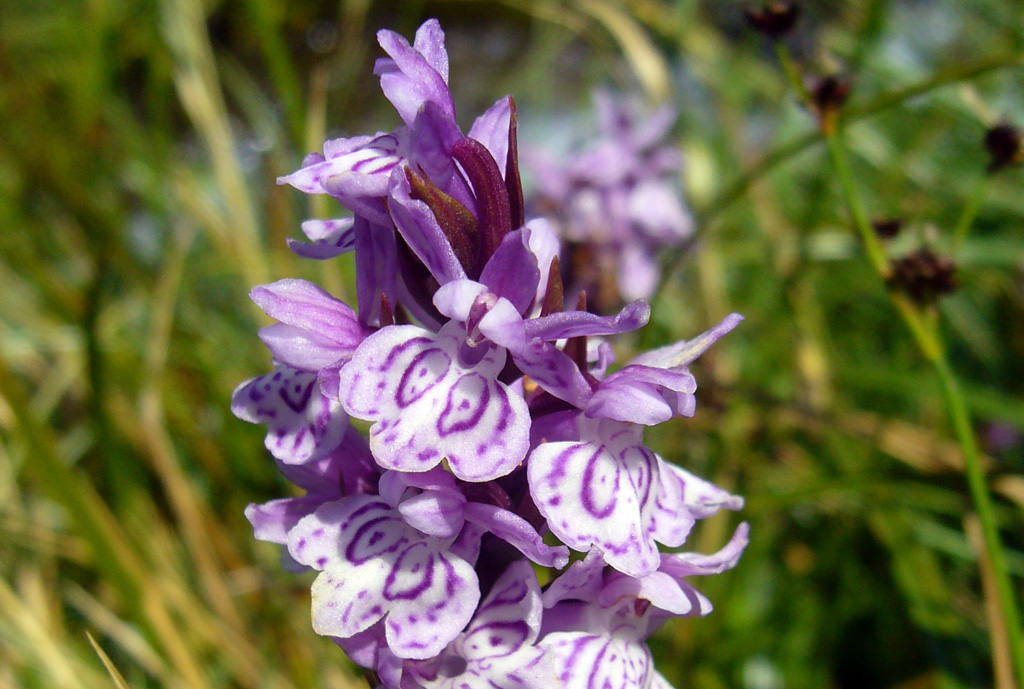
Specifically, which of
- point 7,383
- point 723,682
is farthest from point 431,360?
point 723,682

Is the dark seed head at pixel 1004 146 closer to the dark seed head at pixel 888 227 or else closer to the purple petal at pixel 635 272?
the dark seed head at pixel 888 227

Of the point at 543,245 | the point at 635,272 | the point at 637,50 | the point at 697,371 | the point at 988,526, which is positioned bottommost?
the point at 697,371

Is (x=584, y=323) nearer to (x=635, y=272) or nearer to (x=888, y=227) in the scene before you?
(x=888, y=227)

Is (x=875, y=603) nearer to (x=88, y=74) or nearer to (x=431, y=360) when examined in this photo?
(x=431, y=360)

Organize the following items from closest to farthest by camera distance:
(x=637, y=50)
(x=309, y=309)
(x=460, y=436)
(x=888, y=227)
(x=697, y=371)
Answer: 1. (x=460, y=436)
2. (x=309, y=309)
3. (x=888, y=227)
4. (x=697, y=371)
5. (x=637, y=50)

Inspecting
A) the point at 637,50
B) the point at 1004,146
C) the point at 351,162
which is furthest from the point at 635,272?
the point at 351,162

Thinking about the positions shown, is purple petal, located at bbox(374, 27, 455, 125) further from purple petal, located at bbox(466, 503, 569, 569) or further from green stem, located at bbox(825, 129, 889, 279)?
green stem, located at bbox(825, 129, 889, 279)

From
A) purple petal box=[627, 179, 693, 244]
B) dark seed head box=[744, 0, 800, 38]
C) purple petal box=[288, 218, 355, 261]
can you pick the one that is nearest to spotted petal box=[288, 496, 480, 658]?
purple petal box=[288, 218, 355, 261]
